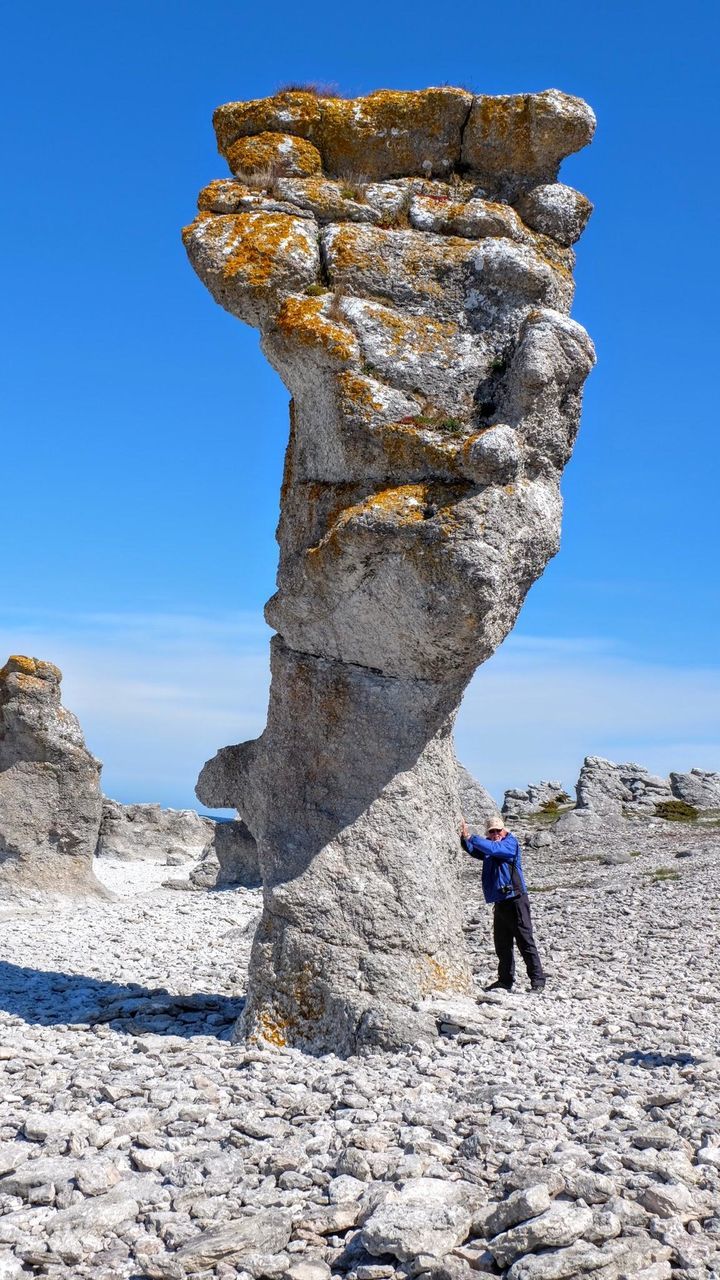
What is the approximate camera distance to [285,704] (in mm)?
9938

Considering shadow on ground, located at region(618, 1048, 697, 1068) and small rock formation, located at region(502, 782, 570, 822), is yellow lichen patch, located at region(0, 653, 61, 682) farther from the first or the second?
small rock formation, located at region(502, 782, 570, 822)

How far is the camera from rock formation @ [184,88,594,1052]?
29.9ft

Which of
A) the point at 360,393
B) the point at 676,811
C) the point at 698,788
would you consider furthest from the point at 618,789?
the point at 360,393

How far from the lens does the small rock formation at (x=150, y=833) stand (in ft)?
98.7

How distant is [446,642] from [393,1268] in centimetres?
501

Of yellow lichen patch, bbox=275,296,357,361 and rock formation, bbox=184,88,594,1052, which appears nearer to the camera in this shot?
rock formation, bbox=184,88,594,1052

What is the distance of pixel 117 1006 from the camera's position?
34.8ft

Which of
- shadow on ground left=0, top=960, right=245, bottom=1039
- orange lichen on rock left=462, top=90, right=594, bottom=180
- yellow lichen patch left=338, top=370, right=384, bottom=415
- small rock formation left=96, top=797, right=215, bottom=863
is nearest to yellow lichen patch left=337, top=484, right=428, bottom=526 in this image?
yellow lichen patch left=338, top=370, right=384, bottom=415

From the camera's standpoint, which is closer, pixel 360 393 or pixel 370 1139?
pixel 370 1139

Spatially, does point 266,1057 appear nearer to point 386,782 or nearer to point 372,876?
point 372,876

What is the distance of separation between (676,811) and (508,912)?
27.3 meters

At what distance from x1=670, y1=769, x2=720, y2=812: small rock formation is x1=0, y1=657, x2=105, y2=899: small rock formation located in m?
25.1

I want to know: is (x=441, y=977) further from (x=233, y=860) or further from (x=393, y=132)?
(x=233, y=860)

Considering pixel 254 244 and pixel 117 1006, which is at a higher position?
pixel 254 244
